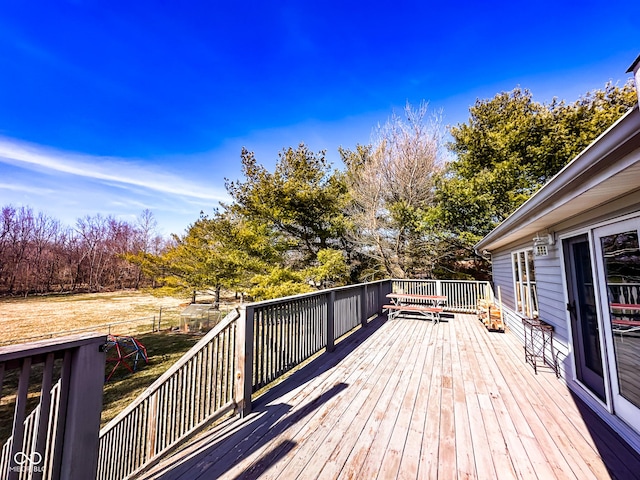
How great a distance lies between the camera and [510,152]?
1077 centimetres

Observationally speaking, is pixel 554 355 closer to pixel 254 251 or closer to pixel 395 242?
pixel 395 242

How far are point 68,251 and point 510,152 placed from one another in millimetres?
35234

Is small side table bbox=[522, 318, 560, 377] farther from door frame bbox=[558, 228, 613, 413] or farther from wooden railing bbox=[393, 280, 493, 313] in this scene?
wooden railing bbox=[393, 280, 493, 313]

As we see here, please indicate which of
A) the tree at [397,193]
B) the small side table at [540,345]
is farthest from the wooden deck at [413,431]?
the tree at [397,193]

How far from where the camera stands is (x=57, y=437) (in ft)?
4.26

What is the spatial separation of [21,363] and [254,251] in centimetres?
1018

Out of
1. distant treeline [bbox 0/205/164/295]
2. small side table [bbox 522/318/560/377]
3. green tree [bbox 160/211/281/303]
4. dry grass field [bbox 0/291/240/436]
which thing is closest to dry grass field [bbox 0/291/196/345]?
dry grass field [bbox 0/291/240/436]

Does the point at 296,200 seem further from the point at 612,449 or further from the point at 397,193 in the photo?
the point at 612,449

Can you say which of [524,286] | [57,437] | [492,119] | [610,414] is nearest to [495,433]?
[610,414]

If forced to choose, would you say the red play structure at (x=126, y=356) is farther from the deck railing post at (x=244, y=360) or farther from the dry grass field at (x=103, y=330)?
the deck railing post at (x=244, y=360)

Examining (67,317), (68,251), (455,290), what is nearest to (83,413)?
(455,290)

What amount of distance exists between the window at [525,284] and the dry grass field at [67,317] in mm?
11106

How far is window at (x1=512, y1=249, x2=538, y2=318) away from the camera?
4.77 m

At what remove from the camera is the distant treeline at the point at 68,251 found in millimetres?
21734
